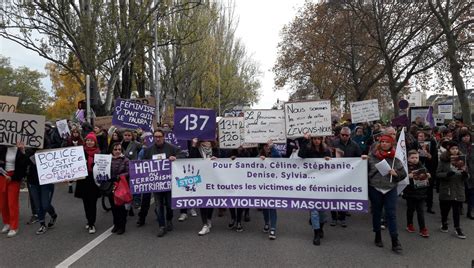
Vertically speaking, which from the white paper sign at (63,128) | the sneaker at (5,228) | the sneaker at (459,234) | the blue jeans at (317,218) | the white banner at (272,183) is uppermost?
the white paper sign at (63,128)

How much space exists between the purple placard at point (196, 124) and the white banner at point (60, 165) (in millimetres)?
1690

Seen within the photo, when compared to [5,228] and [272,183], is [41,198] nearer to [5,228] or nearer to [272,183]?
[5,228]

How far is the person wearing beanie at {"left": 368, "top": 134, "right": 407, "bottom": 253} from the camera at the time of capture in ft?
19.1

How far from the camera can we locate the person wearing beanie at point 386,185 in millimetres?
5809

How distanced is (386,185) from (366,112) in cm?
799

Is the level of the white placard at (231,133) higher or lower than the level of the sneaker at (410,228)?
higher

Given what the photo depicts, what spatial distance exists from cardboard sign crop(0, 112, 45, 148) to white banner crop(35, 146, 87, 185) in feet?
0.90

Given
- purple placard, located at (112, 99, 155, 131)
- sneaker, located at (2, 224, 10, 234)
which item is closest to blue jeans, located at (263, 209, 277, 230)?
sneaker, located at (2, 224, 10, 234)

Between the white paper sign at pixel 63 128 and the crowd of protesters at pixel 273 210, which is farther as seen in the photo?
the white paper sign at pixel 63 128

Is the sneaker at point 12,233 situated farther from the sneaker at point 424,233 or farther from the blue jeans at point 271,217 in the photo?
the sneaker at point 424,233

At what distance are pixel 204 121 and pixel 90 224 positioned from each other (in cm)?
262

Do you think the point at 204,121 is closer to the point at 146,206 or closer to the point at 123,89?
the point at 146,206

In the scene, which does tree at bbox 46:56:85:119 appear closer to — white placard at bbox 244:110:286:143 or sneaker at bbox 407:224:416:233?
white placard at bbox 244:110:286:143

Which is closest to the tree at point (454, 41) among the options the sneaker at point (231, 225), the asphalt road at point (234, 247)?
the asphalt road at point (234, 247)
